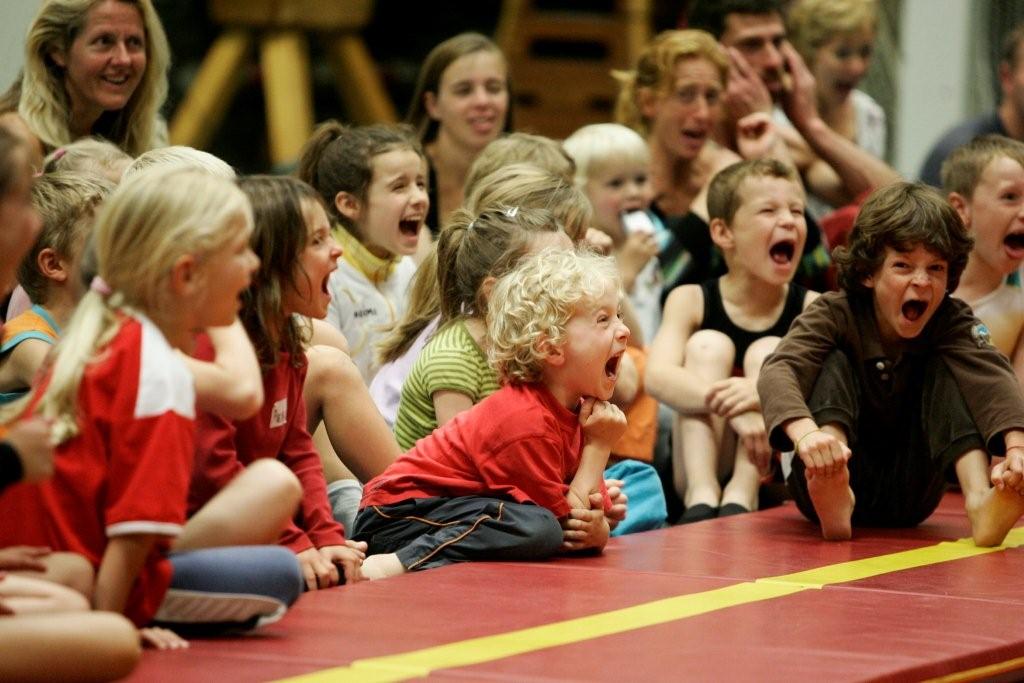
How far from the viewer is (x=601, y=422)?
319 cm

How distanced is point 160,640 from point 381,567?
2.65 feet

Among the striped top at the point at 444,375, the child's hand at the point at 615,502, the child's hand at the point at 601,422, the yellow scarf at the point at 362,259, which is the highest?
the yellow scarf at the point at 362,259

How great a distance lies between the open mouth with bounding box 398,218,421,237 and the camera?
425cm

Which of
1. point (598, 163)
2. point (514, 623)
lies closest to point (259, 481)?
point (514, 623)

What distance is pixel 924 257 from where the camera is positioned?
137 inches

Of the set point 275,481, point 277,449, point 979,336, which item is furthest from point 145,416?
point 979,336

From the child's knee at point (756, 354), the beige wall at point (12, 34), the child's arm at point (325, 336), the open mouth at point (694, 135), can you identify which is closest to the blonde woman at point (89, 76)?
the beige wall at point (12, 34)

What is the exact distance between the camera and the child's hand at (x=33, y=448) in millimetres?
2104

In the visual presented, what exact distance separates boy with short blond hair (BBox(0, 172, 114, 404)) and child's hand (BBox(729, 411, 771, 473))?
166cm

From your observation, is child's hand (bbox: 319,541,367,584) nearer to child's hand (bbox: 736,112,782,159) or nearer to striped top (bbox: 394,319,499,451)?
striped top (bbox: 394,319,499,451)

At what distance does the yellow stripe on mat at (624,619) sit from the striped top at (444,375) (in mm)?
760

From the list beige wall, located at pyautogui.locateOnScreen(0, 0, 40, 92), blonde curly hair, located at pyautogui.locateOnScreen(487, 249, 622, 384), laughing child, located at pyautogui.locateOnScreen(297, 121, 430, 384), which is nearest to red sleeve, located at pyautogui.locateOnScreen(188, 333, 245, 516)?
blonde curly hair, located at pyautogui.locateOnScreen(487, 249, 622, 384)

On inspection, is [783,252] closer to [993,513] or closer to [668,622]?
[993,513]

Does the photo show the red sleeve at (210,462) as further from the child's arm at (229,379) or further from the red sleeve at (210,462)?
the child's arm at (229,379)
